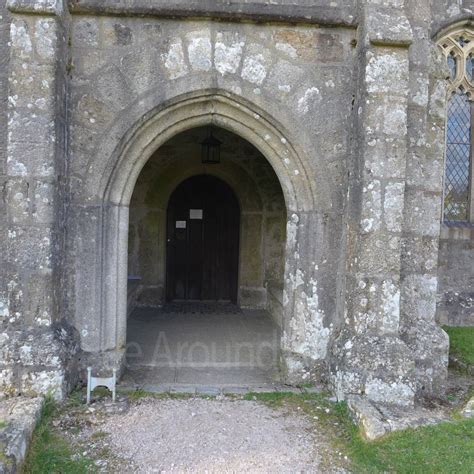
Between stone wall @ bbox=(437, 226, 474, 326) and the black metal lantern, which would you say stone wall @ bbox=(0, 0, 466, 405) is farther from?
stone wall @ bbox=(437, 226, 474, 326)

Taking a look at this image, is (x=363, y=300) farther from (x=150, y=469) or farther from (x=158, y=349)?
(x=158, y=349)

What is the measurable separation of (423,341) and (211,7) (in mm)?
3276

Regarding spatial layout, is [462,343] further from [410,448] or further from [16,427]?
[16,427]

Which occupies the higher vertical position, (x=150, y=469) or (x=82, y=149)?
(x=82, y=149)

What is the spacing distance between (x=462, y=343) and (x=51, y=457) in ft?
14.8

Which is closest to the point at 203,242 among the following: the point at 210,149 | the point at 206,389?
the point at 210,149

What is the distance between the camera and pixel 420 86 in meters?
3.90

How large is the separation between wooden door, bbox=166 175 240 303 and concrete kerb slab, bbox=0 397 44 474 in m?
4.48

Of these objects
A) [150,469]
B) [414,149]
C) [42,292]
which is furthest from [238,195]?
[150,469]

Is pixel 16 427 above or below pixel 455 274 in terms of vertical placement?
below

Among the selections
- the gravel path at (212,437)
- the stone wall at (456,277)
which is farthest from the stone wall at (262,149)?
the stone wall at (456,277)

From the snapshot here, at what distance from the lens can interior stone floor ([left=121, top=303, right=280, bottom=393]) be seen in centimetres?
405

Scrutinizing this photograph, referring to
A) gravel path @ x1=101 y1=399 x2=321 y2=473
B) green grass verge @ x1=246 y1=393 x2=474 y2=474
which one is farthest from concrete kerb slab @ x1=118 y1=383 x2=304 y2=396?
green grass verge @ x1=246 y1=393 x2=474 y2=474

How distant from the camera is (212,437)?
309cm
